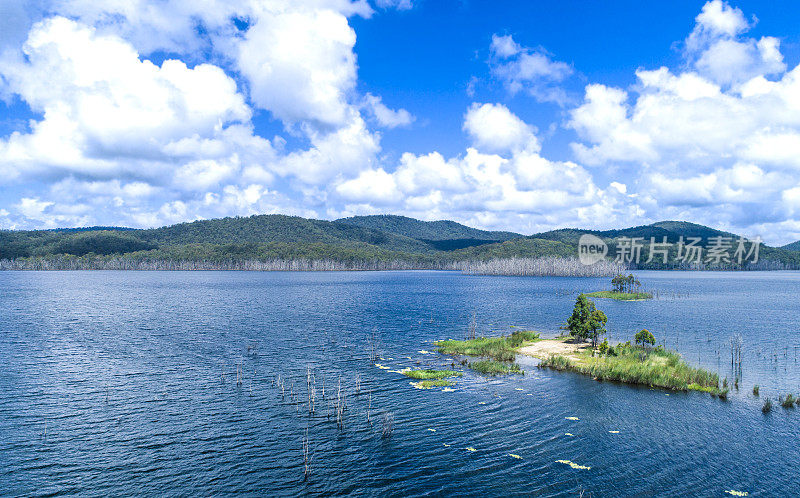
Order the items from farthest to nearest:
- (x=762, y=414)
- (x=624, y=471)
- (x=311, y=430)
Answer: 1. (x=762, y=414)
2. (x=311, y=430)
3. (x=624, y=471)

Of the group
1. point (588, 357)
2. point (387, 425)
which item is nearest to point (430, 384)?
point (387, 425)

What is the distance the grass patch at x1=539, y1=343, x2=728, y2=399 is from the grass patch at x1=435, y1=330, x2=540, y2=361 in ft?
19.7

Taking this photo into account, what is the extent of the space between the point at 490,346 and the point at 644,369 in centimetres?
Answer: 2075

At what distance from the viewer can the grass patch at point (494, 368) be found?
5344cm

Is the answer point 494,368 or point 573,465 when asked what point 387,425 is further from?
point 494,368

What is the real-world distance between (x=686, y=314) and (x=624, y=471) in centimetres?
10345

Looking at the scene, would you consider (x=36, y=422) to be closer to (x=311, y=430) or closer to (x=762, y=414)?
(x=311, y=430)

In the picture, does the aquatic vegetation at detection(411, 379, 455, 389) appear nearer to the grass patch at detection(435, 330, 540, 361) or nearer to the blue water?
the blue water

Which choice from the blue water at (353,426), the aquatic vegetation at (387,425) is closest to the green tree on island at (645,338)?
the blue water at (353,426)

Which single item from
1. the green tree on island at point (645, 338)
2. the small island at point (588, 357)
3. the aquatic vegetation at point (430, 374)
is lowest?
the aquatic vegetation at point (430, 374)

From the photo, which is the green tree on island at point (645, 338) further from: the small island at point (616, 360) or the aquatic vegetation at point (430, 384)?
the aquatic vegetation at point (430, 384)

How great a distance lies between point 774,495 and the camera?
1043 inches

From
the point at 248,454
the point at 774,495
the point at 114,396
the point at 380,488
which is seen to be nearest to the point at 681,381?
the point at 774,495

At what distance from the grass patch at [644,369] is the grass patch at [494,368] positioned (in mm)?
4605
